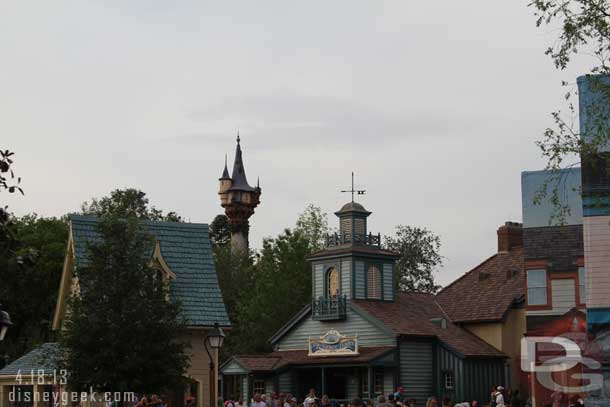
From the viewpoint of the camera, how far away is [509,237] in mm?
53781

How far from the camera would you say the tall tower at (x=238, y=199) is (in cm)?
10356

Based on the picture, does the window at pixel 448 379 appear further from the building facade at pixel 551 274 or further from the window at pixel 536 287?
the window at pixel 536 287

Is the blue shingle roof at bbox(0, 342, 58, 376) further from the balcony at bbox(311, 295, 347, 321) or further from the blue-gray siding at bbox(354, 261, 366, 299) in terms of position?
the blue-gray siding at bbox(354, 261, 366, 299)

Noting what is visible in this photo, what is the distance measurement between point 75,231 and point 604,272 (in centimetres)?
1638

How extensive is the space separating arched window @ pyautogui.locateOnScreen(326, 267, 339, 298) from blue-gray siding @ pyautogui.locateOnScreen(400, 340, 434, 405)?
4.91 m

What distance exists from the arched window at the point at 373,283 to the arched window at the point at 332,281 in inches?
55.6

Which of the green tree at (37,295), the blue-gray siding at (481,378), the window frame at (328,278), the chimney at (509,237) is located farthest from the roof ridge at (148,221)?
the chimney at (509,237)

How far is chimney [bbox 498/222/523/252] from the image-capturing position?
53.6 meters

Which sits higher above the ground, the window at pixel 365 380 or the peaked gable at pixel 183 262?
the peaked gable at pixel 183 262

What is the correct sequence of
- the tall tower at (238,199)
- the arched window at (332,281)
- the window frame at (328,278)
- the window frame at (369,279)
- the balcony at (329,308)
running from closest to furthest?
1. the balcony at (329,308)
2. the window frame at (369,279)
3. the window frame at (328,278)
4. the arched window at (332,281)
5. the tall tower at (238,199)

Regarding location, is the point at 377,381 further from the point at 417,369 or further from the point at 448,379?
the point at 448,379

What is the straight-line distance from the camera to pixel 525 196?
128 ft

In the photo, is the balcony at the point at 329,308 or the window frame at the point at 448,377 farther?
the balcony at the point at 329,308

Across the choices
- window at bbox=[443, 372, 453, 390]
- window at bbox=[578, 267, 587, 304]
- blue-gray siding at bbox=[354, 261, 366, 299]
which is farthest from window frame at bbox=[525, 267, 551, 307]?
blue-gray siding at bbox=[354, 261, 366, 299]
